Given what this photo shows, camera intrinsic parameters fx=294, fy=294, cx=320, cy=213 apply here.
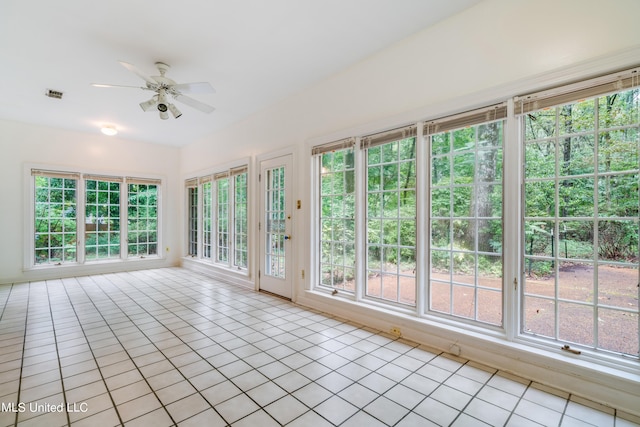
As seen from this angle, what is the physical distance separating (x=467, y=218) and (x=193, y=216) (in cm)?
610

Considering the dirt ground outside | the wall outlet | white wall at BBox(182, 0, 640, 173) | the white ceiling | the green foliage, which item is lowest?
the wall outlet

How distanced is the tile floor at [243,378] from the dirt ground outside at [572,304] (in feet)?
1.36

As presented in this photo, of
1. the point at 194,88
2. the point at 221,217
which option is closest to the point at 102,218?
the point at 221,217

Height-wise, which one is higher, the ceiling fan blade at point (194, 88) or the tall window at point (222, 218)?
the ceiling fan blade at point (194, 88)

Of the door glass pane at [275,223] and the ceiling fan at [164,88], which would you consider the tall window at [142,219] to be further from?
the ceiling fan at [164,88]

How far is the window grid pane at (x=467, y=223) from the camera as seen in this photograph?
247 centimetres

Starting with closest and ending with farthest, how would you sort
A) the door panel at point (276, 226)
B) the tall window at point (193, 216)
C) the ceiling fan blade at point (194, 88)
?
1. the ceiling fan blade at point (194, 88)
2. the door panel at point (276, 226)
3. the tall window at point (193, 216)

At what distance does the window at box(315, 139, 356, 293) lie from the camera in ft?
11.7

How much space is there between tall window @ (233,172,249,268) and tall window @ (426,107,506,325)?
131 inches

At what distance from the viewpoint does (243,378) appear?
2.21 m

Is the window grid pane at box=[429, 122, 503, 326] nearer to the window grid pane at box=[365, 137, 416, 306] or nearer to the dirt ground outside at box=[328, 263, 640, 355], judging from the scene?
the dirt ground outside at box=[328, 263, 640, 355]

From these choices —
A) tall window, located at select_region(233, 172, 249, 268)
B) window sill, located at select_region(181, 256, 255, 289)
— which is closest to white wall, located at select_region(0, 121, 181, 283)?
window sill, located at select_region(181, 256, 255, 289)

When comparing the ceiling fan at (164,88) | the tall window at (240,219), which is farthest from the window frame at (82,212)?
the ceiling fan at (164,88)

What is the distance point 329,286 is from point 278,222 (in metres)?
1.32
